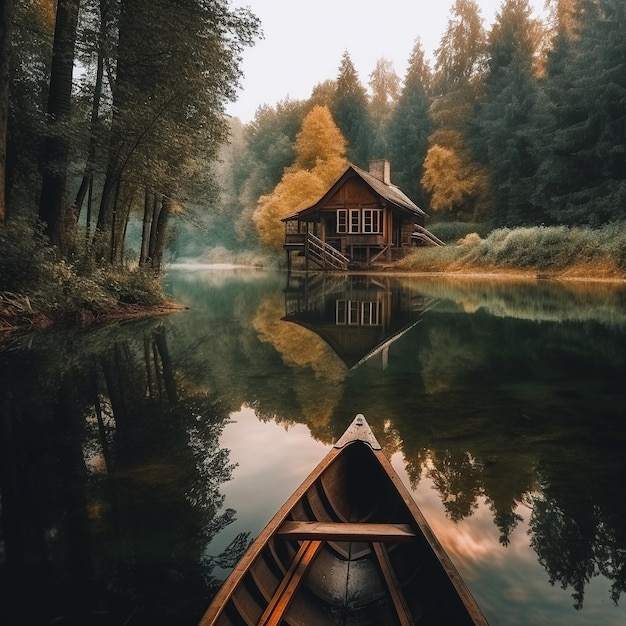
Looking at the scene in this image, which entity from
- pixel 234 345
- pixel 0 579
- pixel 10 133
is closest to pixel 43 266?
pixel 234 345

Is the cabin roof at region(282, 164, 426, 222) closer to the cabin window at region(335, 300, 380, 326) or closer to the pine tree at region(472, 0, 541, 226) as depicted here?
the pine tree at region(472, 0, 541, 226)

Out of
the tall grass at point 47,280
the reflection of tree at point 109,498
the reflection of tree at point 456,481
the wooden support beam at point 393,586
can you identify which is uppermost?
the tall grass at point 47,280

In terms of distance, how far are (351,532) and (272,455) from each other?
2.37 metres

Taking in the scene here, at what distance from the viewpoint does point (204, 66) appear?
15.5m

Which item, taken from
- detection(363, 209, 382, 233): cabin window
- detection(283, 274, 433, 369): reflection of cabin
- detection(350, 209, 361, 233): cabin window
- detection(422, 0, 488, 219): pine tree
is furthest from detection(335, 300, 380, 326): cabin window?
detection(422, 0, 488, 219): pine tree

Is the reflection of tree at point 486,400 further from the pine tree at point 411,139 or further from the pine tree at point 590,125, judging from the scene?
the pine tree at point 411,139

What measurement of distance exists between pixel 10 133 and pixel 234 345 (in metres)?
10.1

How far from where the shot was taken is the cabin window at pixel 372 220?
34.5 metres

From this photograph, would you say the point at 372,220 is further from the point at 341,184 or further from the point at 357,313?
the point at 357,313

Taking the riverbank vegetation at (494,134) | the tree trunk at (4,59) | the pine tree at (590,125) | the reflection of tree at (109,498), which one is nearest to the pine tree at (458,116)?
the riverbank vegetation at (494,134)

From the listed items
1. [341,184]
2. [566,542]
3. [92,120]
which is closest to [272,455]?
[566,542]

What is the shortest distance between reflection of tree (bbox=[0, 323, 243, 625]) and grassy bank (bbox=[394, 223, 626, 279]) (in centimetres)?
2334

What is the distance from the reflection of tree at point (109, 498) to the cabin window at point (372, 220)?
93.4 feet

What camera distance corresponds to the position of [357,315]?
47.4 feet
